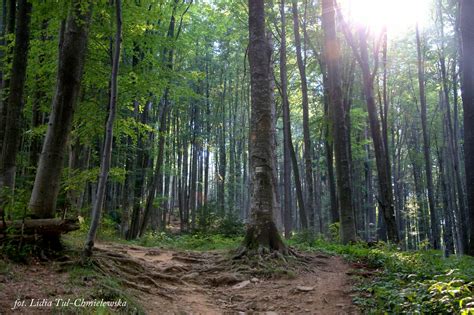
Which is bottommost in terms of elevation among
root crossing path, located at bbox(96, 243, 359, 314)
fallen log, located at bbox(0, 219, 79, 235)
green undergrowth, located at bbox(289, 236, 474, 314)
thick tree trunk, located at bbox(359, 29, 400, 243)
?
root crossing path, located at bbox(96, 243, 359, 314)

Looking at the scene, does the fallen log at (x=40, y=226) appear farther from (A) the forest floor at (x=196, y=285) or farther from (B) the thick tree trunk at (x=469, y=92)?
(B) the thick tree trunk at (x=469, y=92)

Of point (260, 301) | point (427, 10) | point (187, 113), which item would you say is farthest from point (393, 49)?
point (260, 301)

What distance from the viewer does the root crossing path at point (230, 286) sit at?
4.75 m

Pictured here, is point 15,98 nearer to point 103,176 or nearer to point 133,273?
point 103,176

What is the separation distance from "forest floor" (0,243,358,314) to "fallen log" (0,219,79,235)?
457mm

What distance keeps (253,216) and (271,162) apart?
122 centimetres

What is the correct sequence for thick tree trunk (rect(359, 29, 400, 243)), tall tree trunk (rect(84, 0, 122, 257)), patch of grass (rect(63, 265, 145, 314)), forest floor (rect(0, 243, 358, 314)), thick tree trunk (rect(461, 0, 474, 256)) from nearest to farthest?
patch of grass (rect(63, 265, 145, 314))
forest floor (rect(0, 243, 358, 314))
tall tree trunk (rect(84, 0, 122, 257))
thick tree trunk (rect(461, 0, 474, 256))
thick tree trunk (rect(359, 29, 400, 243))

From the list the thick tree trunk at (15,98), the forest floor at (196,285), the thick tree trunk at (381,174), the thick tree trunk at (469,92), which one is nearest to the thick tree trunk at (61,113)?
the forest floor at (196,285)

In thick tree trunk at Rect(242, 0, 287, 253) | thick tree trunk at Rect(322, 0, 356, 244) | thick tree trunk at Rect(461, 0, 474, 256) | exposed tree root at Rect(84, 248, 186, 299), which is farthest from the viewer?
thick tree trunk at Rect(322, 0, 356, 244)

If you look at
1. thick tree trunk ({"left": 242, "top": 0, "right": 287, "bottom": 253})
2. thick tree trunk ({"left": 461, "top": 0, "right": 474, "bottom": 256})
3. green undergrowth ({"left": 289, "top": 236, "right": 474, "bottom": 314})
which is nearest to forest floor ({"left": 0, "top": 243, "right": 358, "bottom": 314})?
green undergrowth ({"left": 289, "top": 236, "right": 474, "bottom": 314})

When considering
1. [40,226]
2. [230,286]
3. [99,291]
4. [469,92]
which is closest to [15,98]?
[40,226]

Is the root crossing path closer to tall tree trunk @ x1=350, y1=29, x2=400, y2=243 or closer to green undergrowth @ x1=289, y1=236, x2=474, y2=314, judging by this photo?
green undergrowth @ x1=289, y1=236, x2=474, y2=314

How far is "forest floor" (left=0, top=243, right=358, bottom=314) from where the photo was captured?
3904mm

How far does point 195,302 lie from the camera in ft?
16.4
